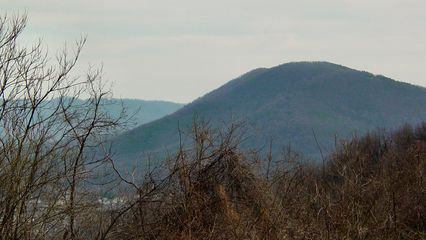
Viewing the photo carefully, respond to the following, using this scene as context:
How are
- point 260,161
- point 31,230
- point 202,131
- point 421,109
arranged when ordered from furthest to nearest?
point 421,109
point 260,161
point 202,131
point 31,230

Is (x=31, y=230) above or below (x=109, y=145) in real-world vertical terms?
below

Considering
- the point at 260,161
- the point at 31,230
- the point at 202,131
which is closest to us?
the point at 31,230

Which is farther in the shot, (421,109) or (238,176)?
(421,109)

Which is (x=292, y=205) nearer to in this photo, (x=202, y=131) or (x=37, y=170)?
(x=202, y=131)

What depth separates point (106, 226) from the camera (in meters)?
11.7

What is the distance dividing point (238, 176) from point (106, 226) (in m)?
2.68

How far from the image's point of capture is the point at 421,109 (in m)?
198

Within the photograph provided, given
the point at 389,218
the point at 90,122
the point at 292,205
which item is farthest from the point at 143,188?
→ the point at 389,218

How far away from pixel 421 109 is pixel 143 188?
649 ft

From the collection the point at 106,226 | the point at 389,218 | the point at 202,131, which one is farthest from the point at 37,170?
the point at 389,218

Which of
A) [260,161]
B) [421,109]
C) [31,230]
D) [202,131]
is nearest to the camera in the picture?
[31,230]

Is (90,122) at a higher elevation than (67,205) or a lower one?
higher

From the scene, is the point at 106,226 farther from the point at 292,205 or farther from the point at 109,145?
the point at 292,205

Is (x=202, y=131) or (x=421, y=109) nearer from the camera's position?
(x=202, y=131)
